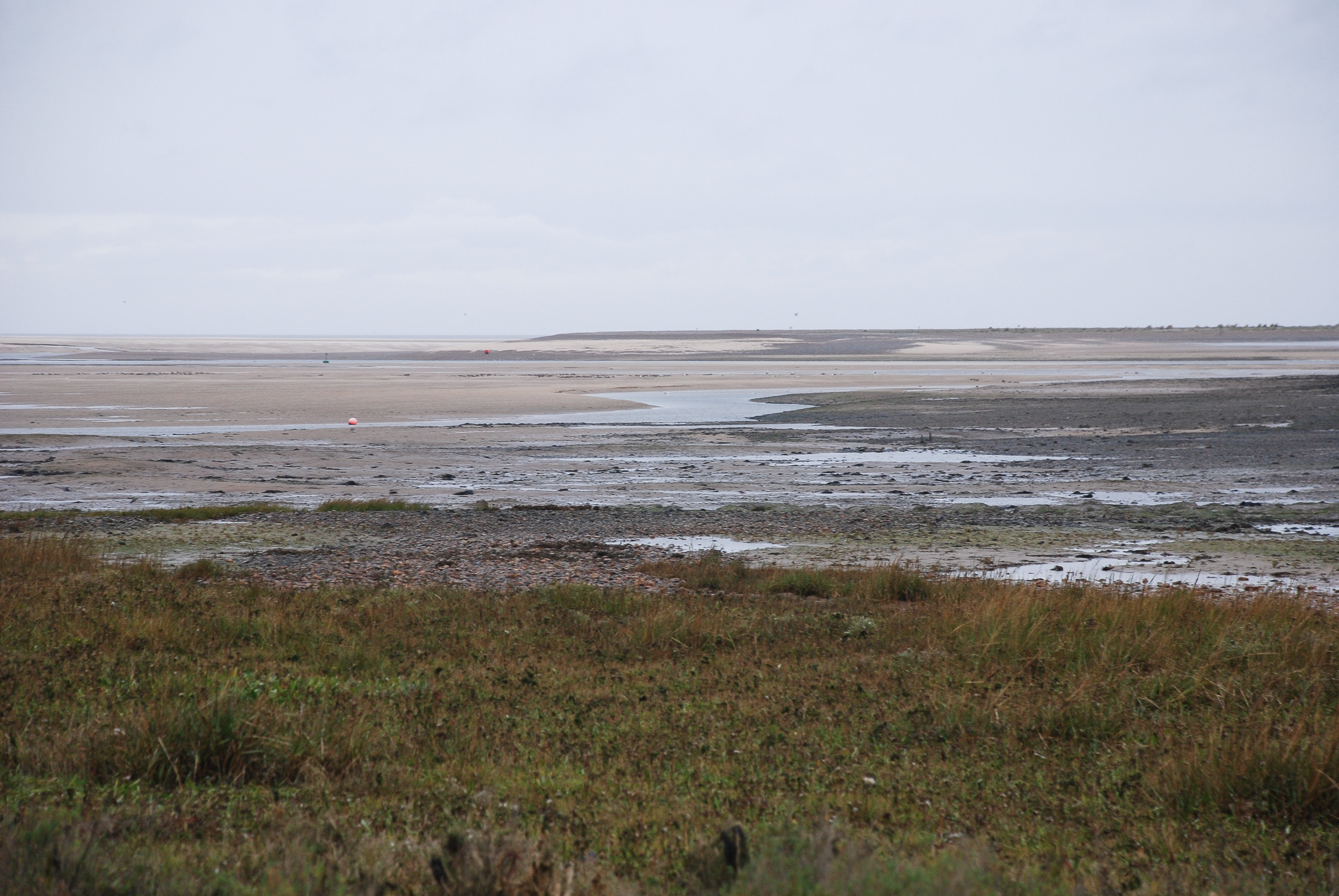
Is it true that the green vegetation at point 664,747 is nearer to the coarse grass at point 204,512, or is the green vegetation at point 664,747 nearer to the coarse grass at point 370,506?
the coarse grass at point 204,512

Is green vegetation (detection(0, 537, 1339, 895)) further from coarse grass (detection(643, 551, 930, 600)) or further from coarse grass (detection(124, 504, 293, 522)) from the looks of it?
coarse grass (detection(124, 504, 293, 522))

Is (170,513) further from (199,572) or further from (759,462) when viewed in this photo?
(759,462)

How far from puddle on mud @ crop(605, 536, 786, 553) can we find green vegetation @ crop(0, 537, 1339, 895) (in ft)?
16.9

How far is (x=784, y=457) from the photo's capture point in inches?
1059

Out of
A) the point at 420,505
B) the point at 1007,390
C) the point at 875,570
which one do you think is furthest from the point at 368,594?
the point at 1007,390

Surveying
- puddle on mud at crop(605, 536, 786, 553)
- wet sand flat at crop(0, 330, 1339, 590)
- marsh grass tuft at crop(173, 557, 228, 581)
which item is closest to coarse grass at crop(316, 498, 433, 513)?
wet sand flat at crop(0, 330, 1339, 590)

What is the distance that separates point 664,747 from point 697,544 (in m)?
9.78

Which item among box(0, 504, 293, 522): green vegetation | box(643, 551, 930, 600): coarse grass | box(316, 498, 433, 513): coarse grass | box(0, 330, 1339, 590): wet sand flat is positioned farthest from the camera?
box(316, 498, 433, 513): coarse grass

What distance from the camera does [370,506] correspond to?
18.9 m

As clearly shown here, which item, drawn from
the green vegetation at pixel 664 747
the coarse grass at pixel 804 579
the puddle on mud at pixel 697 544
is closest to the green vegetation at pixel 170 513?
the puddle on mud at pixel 697 544

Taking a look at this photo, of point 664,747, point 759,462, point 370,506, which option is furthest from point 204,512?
point 664,747

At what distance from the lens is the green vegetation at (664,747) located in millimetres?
4137

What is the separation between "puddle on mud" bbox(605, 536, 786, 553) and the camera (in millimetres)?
15414

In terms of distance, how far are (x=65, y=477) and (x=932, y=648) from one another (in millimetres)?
22201
